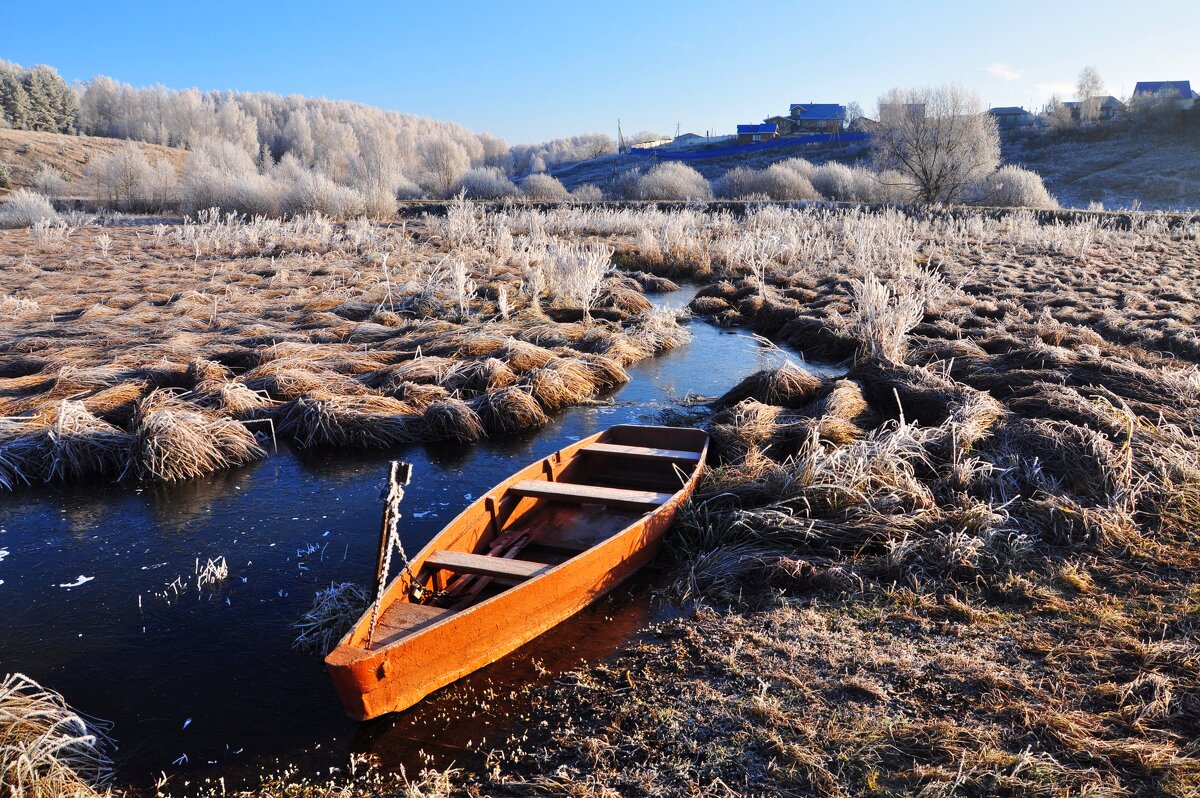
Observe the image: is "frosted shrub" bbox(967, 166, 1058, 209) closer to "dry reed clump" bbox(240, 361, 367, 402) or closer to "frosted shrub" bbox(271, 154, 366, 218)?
"frosted shrub" bbox(271, 154, 366, 218)

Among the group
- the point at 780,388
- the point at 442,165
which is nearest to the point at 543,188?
the point at 442,165

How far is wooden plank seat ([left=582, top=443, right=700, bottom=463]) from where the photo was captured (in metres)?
6.72

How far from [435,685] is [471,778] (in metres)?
0.63

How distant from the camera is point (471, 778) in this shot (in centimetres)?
352

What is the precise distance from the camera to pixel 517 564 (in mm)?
4855

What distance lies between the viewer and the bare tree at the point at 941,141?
3194cm

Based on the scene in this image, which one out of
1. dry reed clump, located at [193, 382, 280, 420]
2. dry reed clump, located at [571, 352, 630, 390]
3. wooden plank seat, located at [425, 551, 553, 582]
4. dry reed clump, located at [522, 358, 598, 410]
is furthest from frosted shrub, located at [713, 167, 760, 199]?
wooden plank seat, located at [425, 551, 553, 582]

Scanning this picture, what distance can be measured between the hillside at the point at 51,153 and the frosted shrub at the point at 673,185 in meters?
26.7

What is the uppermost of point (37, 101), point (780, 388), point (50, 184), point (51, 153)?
point (37, 101)

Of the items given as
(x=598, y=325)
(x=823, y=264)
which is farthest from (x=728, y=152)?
(x=598, y=325)

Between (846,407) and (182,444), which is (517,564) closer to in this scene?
(182,444)

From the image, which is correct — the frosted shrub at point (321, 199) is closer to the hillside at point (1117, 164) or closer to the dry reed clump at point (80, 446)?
the dry reed clump at point (80, 446)

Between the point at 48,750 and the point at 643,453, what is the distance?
4525 mm

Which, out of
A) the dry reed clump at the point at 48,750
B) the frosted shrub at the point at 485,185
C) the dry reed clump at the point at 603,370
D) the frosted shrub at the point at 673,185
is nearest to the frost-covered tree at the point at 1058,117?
the frosted shrub at the point at 673,185
